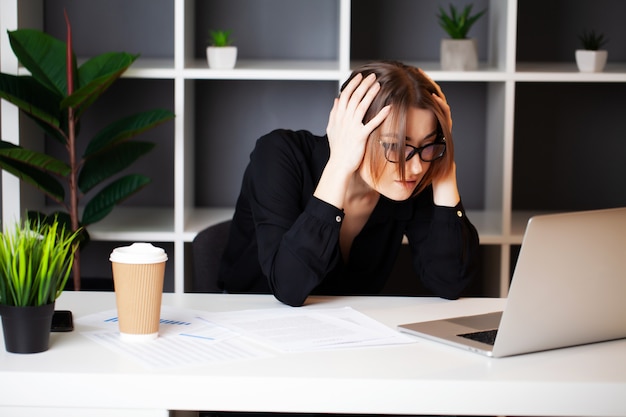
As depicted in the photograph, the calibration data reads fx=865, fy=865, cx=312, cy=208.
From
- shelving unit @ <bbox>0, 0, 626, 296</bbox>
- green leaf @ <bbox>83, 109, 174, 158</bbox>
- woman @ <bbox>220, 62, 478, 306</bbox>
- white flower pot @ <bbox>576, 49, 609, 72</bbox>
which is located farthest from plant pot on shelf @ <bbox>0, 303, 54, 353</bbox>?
white flower pot @ <bbox>576, 49, 609, 72</bbox>

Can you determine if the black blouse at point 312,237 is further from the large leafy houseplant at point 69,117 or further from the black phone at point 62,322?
the large leafy houseplant at point 69,117

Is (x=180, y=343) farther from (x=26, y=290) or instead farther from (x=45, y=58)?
(x=45, y=58)

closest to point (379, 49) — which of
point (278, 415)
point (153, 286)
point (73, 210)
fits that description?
point (73, 210)

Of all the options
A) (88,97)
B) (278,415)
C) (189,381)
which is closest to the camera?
(189,381)

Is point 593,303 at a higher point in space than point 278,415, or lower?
higher

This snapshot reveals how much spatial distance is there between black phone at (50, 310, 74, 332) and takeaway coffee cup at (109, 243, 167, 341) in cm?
11

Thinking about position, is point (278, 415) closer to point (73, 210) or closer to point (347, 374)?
point (347, 374)

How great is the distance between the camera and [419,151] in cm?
175

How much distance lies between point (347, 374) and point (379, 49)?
2.14 metres

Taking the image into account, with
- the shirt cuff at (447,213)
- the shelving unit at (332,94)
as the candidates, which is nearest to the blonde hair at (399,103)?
the shirt cuff at (447,213)

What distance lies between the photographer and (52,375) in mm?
1200

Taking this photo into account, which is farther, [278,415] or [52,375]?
[278,415]

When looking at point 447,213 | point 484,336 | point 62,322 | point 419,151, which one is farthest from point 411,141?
point 62,322

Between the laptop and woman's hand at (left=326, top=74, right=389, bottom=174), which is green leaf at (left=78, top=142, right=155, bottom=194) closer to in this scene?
woman's hand at (left=326, top=74, right=389, bottom=174)
